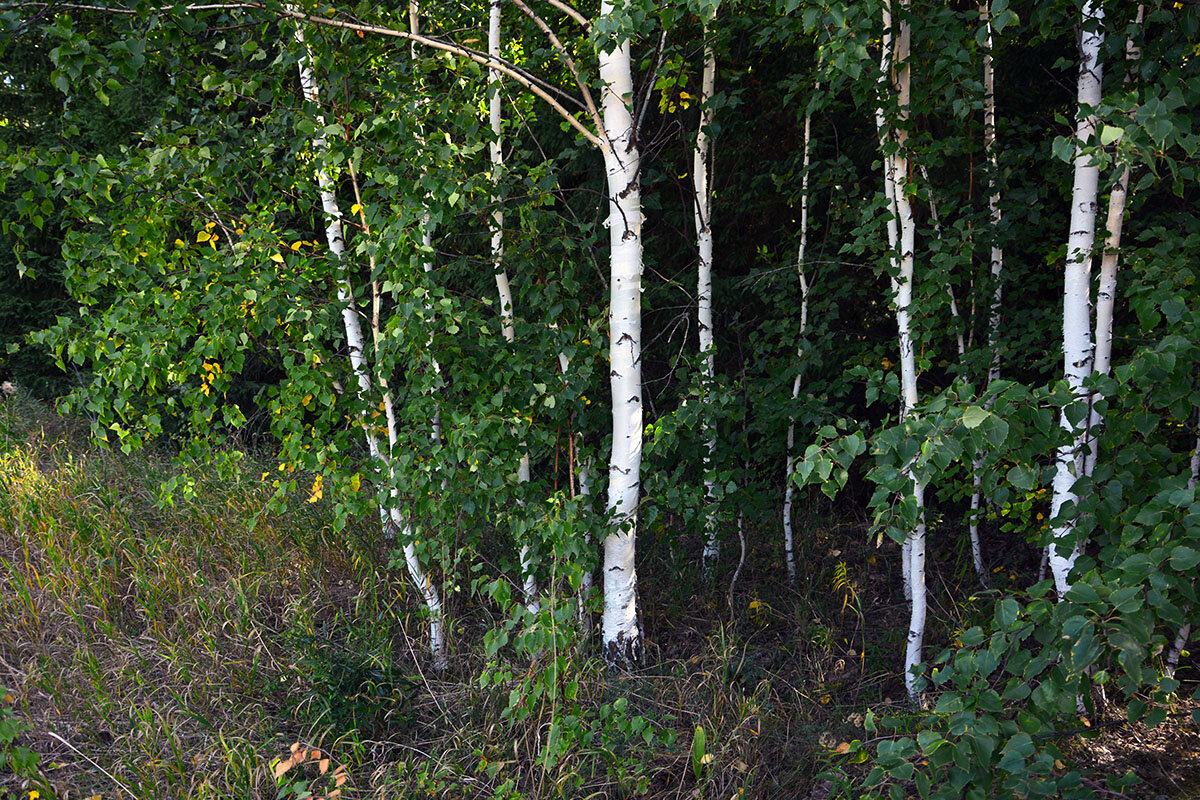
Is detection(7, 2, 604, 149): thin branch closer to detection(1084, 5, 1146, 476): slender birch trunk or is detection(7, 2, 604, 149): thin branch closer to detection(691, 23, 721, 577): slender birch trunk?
detection(691, 23, 721, 577): slender birch trunk

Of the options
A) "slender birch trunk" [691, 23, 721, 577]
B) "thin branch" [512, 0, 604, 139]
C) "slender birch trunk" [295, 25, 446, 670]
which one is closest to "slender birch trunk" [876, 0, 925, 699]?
"slender birch trunk" [691, 23, 721, 577]

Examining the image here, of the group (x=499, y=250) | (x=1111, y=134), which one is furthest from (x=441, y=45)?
(x=1111, y=134)

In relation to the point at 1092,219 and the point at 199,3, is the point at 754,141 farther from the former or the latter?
the point at 199,3

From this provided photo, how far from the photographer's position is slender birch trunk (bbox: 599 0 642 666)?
9.17 ft

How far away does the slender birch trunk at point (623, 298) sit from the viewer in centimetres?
279

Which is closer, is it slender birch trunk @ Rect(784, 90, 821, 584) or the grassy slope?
the grassy slope

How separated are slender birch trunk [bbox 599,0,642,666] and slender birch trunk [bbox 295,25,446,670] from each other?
0.87 m

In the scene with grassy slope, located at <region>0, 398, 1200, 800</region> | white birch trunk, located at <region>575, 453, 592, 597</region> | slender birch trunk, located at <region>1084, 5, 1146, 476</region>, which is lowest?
grassy slope, located at <region>0, 398, 1200, 800</region>

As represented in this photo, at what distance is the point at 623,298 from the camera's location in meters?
2.87

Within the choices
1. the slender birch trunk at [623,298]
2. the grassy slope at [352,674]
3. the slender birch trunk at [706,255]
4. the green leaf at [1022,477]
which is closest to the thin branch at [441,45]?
the slender birch trunk at [623,298]

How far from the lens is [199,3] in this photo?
9.50 ft

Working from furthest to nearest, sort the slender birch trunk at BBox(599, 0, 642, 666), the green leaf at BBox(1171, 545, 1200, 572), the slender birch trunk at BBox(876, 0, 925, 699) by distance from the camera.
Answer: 1. the slender birch trunk at BBox(876, 0, 925, 699)
2. the slender birch trunk at BBox(599, 0, 642, 666)
3. the green leaf at BBox(1171, 545, 1200, 572)

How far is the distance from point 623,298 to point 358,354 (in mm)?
1234

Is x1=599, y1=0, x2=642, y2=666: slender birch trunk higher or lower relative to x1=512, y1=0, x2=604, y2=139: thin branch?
lower
